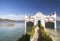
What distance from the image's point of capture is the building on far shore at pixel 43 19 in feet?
8.29

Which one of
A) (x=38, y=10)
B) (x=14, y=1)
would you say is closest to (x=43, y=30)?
(x=38, y=10)

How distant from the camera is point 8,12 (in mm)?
2568

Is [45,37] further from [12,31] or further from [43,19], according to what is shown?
Answer: [12,31]

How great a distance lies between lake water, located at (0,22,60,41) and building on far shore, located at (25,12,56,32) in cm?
11

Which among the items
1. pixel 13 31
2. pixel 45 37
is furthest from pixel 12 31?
pixel 45 37

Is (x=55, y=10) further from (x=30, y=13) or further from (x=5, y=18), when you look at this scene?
(x=5, y=18)

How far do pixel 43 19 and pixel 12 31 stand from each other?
70 cm

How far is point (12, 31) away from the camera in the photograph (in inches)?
100

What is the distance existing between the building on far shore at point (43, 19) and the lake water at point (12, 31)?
15 cm

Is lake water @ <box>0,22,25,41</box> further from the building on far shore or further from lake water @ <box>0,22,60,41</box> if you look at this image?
the building on far shore

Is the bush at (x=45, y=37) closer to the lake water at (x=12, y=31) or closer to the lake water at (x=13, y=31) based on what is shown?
the lake water at (x=13, y=31)

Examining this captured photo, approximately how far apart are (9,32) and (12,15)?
14.4 inches

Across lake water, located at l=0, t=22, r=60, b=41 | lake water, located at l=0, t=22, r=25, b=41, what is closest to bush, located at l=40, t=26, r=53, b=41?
lake water, located at l=0, t=22, r=60, b=41

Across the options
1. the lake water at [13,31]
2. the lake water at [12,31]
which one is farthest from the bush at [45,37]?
the lake water at [12,31]
